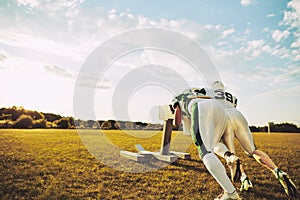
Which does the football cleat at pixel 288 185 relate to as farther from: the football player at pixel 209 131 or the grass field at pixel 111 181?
the football player at pixel 209 131

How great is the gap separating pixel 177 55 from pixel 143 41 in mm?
1695

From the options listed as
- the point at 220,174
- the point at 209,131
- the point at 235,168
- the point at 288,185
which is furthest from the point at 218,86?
the point at 288,185

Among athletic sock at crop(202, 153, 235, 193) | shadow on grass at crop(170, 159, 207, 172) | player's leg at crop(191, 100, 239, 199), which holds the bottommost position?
shadow on grass at crop(170, 159, 207, 172)

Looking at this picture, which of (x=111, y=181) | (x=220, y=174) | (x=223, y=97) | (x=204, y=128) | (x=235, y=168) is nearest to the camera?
(x=220, y=174)

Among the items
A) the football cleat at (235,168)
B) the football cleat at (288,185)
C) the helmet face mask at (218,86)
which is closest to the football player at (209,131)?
the football cleat at (235,168)

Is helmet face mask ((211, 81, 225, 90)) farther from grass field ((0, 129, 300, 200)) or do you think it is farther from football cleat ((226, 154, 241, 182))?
grass field ((0, 129, 300, 200))

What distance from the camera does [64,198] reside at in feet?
12.3

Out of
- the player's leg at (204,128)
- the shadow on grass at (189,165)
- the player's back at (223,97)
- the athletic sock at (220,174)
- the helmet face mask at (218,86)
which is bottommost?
the shadow on grass at (189,165)

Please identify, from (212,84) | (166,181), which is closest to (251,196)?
(166,181)

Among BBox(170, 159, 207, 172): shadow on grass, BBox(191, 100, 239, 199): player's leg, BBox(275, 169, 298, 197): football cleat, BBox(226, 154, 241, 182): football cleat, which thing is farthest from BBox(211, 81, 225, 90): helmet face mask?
BBox(170, 159, 207, 172): shadow on grass

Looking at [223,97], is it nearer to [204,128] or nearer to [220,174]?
[204,128]

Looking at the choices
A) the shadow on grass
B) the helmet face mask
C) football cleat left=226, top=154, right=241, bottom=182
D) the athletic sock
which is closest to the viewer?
the athletic sock

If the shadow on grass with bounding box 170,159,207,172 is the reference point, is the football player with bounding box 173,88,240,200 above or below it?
above

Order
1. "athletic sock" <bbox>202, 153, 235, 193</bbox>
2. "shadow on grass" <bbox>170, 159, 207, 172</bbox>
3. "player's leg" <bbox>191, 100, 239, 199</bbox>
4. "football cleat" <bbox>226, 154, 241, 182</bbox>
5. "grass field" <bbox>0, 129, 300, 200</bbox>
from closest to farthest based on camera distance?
"athletic sock" <bbox>202, 153, 235, 193</bbox> < "football cleat" <bbox>226, 154, 241, 182</bbox> < "player's leg" <bbox>191, 100, 239, 199</bbox> < "grass field" <bbox>0, 129, 300, 200</bbox> < "shadow on grass" <bbox>170, 159, 207, 172</bbox>
